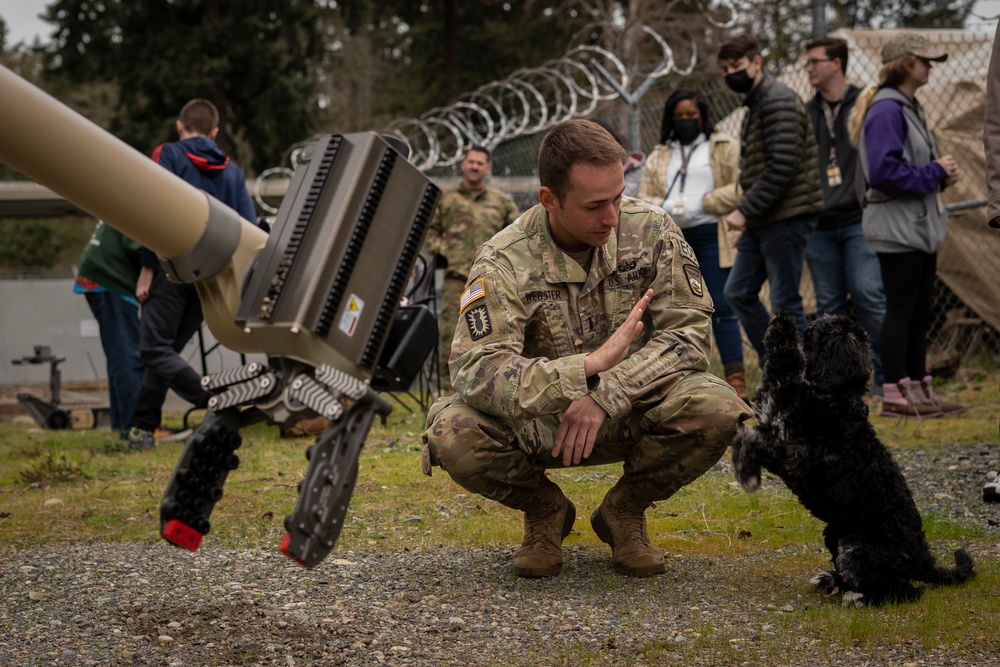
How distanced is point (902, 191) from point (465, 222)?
3.64 metres

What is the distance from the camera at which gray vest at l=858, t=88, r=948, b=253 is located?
6.27m

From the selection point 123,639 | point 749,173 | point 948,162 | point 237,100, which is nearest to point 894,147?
point 948,162

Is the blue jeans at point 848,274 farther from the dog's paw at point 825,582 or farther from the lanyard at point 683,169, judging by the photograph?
the dog's paw at point 825,582

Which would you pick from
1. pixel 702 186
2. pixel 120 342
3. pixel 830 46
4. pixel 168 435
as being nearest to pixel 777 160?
pixel 702 186

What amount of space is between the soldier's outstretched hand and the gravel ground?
786 millimetres

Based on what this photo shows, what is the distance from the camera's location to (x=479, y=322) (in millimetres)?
3496

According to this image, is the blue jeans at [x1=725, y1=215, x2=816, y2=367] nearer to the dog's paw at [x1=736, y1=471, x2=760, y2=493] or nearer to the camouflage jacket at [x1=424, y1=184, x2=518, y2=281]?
the camouflage jacket at [x1=424, y1=184, x2=518, y2=281]

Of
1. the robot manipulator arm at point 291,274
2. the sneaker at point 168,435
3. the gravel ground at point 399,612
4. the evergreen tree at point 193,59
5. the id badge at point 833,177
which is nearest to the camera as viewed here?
the robot manipulator arm at point 291,274

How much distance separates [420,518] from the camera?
4773 millimetres

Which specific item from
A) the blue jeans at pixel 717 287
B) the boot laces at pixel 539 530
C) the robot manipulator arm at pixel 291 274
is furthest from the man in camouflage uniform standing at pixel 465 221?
the robot manipulator arm at pixel 291 274

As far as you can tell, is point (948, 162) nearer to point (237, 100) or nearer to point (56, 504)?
point (56, 504)

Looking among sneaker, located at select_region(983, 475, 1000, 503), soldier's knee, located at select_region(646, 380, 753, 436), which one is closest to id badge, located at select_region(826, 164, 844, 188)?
sneaker, located at select_region(983, 475, 1000, 503)

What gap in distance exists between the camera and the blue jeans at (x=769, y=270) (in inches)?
265

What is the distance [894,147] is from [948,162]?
349mm
